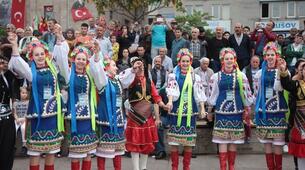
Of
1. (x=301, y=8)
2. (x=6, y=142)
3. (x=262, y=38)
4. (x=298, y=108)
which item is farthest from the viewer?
(x=301, y=8)

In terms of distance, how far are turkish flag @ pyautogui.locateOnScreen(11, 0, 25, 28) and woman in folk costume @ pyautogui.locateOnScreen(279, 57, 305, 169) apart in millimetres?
19672

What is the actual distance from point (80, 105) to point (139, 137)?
1324 mm

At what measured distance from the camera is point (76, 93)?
21.0 ft

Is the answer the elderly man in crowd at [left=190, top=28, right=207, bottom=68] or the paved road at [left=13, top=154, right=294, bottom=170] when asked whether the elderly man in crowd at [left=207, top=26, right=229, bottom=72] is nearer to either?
the elderly man in crowd at [left=190, top=28, right=207, bottom=68]

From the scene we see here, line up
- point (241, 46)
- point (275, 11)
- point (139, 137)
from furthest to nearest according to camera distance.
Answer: point (275, 11)
point (241, 46)
point (139, 137)

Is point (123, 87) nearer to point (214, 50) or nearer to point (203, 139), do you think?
point (203, 139)

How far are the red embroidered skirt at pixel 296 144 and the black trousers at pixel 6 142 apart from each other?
12.6 feet

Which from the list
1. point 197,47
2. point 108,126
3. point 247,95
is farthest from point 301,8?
point 108,126

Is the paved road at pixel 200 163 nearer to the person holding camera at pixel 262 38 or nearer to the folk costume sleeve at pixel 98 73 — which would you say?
the folk costume sleeve at pixel 98 73

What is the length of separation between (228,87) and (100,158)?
223 centimetres

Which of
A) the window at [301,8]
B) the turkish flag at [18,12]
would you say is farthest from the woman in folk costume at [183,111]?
the window at [301,8]

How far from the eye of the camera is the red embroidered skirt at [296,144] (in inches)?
269

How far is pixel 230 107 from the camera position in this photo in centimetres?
745

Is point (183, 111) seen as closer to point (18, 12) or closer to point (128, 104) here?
A: point (128, 104)
